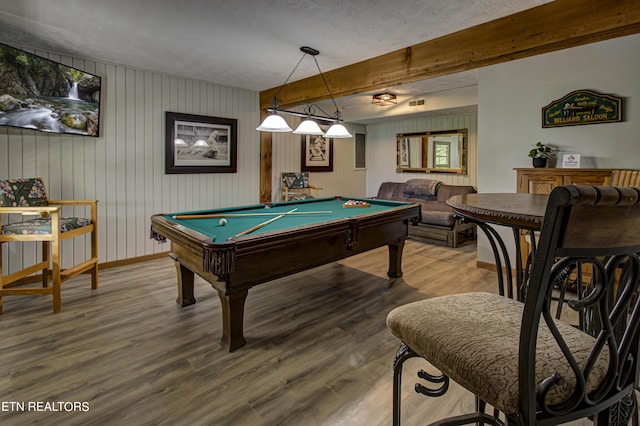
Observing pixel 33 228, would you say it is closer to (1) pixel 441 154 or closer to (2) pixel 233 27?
(2) pixel 233 27

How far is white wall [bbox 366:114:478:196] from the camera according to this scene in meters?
5.99

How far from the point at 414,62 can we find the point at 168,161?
10.5 ft

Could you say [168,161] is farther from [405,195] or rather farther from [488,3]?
[405,195]

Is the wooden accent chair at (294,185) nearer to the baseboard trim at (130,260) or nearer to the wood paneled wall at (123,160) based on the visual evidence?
the wood paneled wall at (123,160)

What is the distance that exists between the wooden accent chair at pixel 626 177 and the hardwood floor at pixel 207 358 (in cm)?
142

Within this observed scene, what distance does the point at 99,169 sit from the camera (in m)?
3.86

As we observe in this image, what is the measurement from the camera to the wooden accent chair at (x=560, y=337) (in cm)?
68

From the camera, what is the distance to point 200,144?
4.66m

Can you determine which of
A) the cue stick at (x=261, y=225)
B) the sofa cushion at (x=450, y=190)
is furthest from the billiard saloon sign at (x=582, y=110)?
the cue stick at (x=261, y=225)

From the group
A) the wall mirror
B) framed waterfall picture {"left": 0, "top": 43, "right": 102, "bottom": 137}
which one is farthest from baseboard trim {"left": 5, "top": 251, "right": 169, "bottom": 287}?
the wall mirror

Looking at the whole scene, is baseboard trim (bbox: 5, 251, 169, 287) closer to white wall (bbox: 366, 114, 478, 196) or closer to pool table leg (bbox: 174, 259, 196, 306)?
pool table leg (bbox: 174, 259, 196, 306)

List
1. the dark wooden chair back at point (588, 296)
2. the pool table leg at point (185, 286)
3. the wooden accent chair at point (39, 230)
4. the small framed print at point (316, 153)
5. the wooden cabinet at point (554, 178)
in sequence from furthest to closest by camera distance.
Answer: the small framed print at point (316, 153)
the wooden cabinet at point (554, 178)
the pool table leg at point (185, 286)
the wooden accent chair at point (39, 230)
the dark wooden chair back at point (588, 296)

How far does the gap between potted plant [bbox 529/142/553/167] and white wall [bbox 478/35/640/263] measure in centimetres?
9

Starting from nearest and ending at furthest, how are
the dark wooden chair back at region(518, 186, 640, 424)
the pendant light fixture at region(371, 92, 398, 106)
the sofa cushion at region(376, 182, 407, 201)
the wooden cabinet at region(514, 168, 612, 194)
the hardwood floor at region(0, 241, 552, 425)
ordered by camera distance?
the dark wooden chair back at region(518, 186, 640, 424), the hardwood floor at region(0, 241, 552, 425), the wooden cabinet at region(514, 168, 612, 194), the pendant light fixture at region(371, 92, 398, 106), the sofa cushion at region(376, 182, 407, 201)
